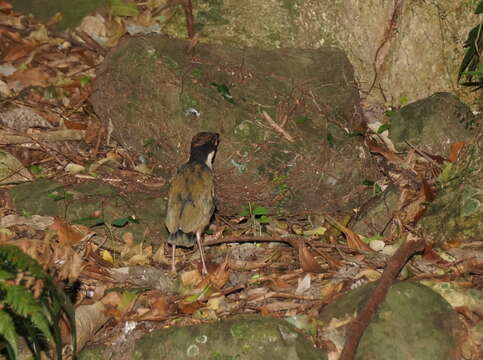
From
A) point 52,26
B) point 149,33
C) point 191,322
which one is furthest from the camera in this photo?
point 52,26

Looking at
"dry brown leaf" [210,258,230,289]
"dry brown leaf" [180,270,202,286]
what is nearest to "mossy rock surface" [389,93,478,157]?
"dry brown leaf" [210,258,230,289]

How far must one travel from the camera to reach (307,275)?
5.01 metres

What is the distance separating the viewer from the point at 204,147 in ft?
19.0

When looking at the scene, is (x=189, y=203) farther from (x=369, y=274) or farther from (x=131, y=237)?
(x=369, y=274)

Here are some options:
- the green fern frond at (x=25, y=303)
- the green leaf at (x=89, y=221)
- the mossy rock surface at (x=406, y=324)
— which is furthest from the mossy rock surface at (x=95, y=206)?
the green fern frond at (x=25, y=303)

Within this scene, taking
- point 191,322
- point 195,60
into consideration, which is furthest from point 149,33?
point 191,322

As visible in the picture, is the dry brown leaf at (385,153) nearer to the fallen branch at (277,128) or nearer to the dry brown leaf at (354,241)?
the fallen branch at (277,128)

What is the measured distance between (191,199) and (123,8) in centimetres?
340

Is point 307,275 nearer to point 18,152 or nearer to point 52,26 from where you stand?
point 18,152

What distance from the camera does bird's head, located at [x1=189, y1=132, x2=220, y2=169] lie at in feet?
18.9

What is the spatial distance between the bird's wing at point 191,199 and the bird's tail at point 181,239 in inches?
1.2

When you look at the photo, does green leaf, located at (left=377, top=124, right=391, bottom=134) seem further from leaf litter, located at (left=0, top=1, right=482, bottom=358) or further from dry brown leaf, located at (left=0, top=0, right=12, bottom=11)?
dry brown leaf, located at (left=0, top=0, right=12, bottom=11)

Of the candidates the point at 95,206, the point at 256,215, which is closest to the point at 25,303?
the point at 95,206

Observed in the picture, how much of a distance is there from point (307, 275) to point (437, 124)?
8.30 feet
